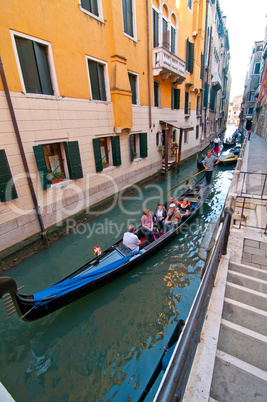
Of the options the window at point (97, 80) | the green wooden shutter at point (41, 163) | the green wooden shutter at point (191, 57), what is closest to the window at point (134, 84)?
the window at point (97, 80)

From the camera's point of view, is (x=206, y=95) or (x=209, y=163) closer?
(x=209, y=163)

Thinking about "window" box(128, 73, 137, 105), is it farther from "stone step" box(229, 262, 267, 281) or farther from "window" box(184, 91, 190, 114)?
"stone step" box(229, 262, 267, 281)

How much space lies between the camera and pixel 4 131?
4668 millimetres

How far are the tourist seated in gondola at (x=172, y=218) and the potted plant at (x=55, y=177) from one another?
12.0 feet

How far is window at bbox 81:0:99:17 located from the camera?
6.23 m

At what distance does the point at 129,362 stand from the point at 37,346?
Result: 1.57m

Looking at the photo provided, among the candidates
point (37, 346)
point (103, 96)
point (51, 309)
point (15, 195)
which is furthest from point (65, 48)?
point (37, 346)

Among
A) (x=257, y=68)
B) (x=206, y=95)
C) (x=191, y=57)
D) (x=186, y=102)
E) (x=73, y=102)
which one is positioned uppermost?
(x=257, y=68)

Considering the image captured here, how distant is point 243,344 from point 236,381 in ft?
1.34

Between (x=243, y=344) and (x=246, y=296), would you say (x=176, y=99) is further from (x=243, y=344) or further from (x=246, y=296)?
(x=243, y=344)

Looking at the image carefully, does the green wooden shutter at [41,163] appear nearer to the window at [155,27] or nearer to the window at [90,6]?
the window at [90,6]

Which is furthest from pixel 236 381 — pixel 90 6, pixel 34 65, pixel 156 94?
pixel 156 94

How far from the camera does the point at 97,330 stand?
349 centimetres

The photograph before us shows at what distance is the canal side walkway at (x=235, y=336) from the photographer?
158 centimetres
